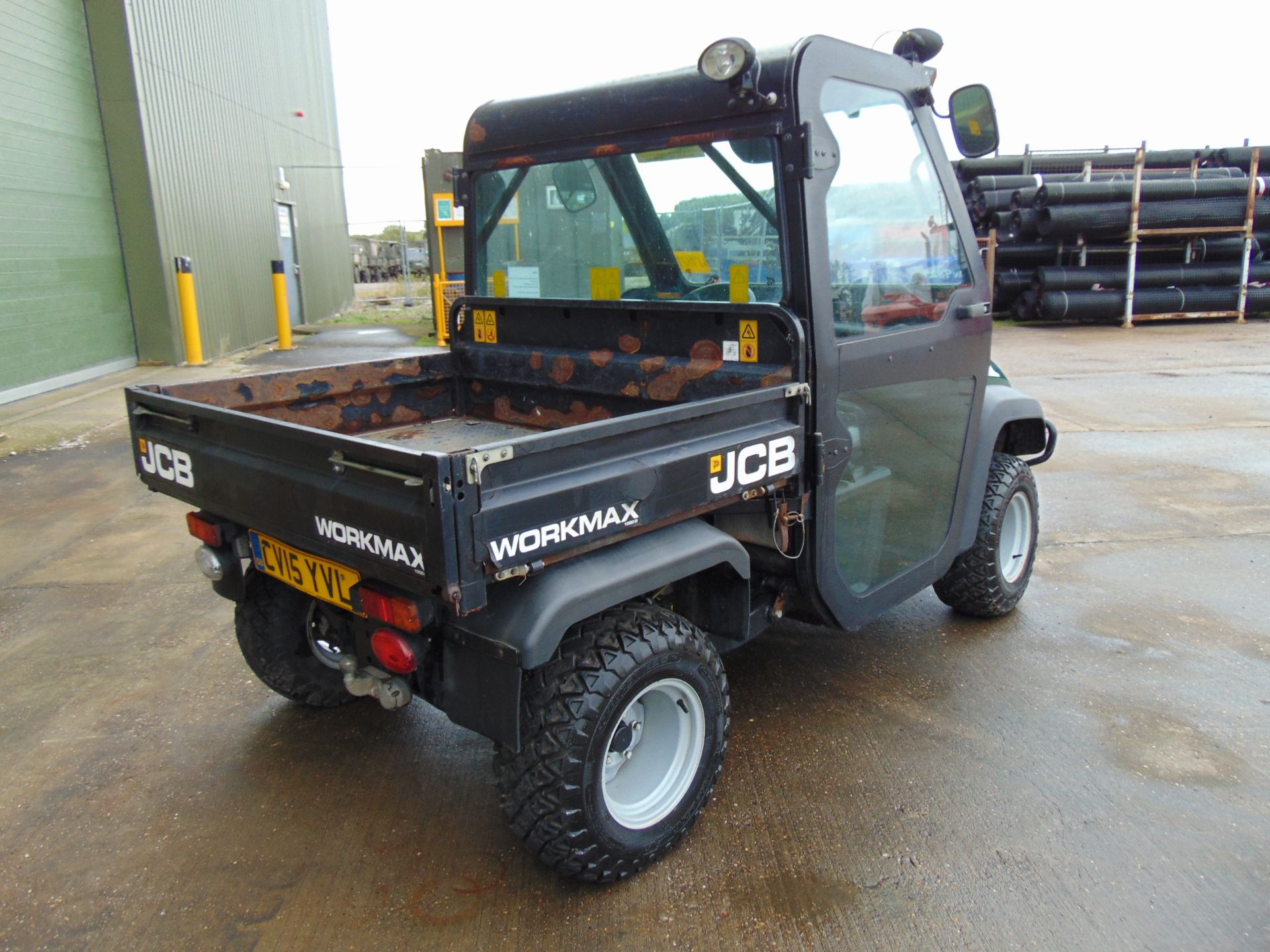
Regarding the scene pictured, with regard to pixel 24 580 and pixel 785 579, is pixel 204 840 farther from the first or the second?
pixel 24 580

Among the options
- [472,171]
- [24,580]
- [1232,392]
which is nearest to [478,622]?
[472,171]

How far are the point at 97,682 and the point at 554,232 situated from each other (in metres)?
2.48

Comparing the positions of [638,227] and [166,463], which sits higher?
[638,227]

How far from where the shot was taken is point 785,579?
3082 mm

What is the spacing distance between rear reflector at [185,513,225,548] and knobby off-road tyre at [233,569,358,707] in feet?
0.84

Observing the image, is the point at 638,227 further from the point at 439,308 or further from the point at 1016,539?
the point at 439,308

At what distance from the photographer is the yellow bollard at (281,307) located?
547 inches

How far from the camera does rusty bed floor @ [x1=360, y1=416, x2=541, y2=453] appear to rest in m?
3.51

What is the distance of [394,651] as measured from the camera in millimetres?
2311

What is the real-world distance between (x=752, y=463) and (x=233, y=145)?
13.4 meters

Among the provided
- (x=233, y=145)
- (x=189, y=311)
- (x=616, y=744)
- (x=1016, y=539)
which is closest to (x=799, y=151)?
(x=616, y=744)

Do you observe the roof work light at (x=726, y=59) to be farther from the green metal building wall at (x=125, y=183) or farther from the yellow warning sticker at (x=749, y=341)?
the green metal building wall at (x=125, y=183)

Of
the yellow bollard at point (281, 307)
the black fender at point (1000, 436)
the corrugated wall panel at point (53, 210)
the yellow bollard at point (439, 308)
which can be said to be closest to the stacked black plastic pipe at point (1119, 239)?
the yellow bollard at point (439, 308)

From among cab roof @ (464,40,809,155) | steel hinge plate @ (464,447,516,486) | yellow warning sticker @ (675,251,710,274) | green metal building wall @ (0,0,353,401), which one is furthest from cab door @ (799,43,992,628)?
green metal building wall @ (0,0,353,401)
